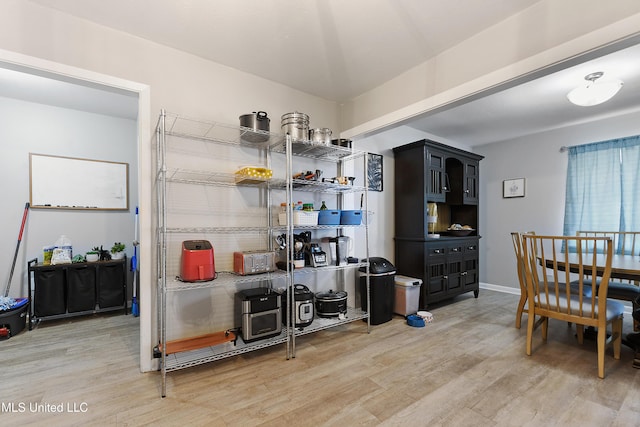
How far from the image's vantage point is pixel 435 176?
380 cm

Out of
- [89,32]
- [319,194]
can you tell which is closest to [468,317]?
[319,194]

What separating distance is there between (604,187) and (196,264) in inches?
197

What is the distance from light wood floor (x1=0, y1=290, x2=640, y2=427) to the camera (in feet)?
5.39

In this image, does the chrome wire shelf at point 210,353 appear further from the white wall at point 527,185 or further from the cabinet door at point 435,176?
the white wall at point 527,185

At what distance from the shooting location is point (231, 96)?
2645 mm

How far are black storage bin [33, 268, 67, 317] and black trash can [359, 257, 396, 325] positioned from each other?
11.2 ft

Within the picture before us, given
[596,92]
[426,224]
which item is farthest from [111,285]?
[596,92]

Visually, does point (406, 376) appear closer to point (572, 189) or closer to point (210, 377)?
point (210, 377)

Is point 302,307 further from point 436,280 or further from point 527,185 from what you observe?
point 527,185

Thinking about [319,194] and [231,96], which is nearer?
[231,96]

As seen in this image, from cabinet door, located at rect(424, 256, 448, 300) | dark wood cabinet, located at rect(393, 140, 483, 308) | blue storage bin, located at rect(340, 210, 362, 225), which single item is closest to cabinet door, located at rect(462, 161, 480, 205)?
dark wood cabinet, located at rect(393, 140, 483, 308)

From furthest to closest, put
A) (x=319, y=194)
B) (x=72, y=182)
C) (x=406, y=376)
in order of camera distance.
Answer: (x=72, y=182) < (x=319, y=194) < (x=406, y=376)

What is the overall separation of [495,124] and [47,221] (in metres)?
5.99

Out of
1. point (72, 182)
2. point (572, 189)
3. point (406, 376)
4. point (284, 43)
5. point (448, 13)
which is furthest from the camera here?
point (572, 189)
